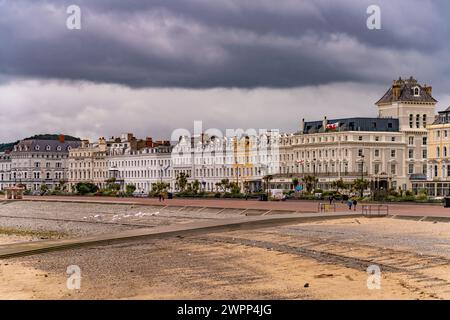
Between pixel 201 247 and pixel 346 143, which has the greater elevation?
pixel 346 143

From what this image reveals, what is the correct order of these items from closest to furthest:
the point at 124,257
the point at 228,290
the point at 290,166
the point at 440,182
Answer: the point at 228,290, the point at 124,257, the point at 440,182, the point at 290,166

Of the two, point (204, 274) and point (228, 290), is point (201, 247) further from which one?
point (228, 290)

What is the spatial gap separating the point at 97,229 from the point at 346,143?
200ft

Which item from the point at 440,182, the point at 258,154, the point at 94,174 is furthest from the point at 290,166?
the point at 94,174

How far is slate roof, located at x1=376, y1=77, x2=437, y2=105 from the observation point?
115625 millimetres

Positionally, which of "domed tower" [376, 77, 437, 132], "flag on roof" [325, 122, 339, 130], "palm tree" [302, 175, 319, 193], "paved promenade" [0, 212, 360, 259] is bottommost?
"paved promenade" [0, 212, 360, 259]

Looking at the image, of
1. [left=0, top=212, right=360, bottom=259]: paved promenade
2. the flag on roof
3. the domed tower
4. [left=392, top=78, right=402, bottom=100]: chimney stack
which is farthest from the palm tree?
[left=0, top=212, right=360, bottom=259]: paved promenade

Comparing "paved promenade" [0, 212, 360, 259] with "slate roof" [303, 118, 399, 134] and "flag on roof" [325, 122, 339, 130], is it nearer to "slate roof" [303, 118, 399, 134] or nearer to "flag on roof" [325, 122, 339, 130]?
"slate roof" [303, 118, 399, 134]

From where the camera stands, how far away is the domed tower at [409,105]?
11444 centimetres

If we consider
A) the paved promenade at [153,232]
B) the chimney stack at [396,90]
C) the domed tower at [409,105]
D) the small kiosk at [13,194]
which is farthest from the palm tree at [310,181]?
the paved promenade at [153,232]

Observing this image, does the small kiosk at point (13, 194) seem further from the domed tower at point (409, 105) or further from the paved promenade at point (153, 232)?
the paved promenade at point (153, 232)

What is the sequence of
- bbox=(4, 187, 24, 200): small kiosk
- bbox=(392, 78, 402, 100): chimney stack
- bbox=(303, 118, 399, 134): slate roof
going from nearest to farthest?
bbox=(303, 118, 399, 134): slate roof
bbox=(392, 78, 402, 100): chimney stack
bbox=(4, 187, 24, 200): small kiosk
